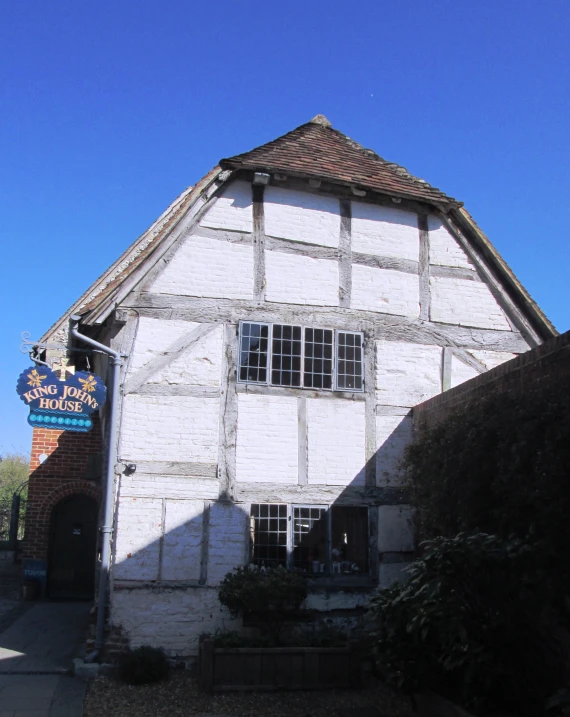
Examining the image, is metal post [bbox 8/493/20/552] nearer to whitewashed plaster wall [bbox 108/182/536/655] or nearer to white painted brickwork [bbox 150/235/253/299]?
whitewashed plaster wall [bbox 108/182/536/655]

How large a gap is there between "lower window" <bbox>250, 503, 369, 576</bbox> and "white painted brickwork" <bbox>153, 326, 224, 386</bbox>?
2.00 m

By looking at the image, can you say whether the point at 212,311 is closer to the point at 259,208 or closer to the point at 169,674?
the point at 259,208

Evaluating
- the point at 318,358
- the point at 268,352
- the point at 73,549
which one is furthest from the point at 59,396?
the point at 73,549

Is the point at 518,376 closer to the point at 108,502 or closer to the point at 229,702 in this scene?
the point at 229,702

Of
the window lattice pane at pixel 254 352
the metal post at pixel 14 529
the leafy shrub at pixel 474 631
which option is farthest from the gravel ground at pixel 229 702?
the metal post at pixel 14 529

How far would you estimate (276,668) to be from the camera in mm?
8500

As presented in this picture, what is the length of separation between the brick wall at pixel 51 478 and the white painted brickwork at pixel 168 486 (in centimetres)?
479

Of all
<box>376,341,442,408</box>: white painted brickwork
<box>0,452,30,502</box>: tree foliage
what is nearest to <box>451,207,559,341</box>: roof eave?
<box>376,341,442,408</box>: white painted brickwork

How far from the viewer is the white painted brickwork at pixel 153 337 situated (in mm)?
9922

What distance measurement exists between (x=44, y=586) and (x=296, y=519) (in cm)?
666

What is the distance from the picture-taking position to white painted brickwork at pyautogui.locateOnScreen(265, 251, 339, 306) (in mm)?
10703

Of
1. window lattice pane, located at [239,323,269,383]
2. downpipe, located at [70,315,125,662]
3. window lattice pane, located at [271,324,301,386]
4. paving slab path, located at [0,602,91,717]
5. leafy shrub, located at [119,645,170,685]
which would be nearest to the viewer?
paving slab path, located at [0,602,91,717]

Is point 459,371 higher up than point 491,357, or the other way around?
point 491,357

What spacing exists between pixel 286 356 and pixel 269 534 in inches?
105
